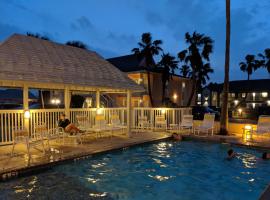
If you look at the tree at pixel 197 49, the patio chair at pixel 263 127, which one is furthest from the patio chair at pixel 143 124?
the tree at pixel 197 49

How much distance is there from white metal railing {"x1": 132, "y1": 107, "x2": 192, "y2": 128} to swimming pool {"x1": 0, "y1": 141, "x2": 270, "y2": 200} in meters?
4.63

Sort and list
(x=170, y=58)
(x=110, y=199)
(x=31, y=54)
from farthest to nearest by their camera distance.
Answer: (x=170, y=58), (x=31, y=54), (x=110, y=199)

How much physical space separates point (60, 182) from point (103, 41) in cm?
13963

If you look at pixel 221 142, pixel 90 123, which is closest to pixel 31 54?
pixel 90 123

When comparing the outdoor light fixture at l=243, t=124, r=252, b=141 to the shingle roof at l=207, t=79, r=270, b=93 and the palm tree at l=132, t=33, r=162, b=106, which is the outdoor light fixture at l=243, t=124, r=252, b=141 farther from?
the shingle roof at l=207, t=79, r=270, b=93

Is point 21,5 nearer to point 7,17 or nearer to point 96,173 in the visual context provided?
point 7,17

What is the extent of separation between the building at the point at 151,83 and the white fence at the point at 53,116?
9.28 metres

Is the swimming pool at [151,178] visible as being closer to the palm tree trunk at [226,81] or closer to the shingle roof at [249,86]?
the palm tree trunk at [226,81]

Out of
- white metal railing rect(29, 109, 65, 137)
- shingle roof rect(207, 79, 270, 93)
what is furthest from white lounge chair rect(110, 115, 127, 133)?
shingle roof rect(207, 79, 270, 93)

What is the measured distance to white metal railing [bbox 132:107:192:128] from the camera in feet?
44.7

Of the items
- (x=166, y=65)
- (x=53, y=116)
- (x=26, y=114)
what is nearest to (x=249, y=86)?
(x=166, y=65)

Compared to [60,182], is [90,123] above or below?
above

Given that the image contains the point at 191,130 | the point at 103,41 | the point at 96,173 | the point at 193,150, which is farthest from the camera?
the point at 103,41

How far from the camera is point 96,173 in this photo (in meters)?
6.65
